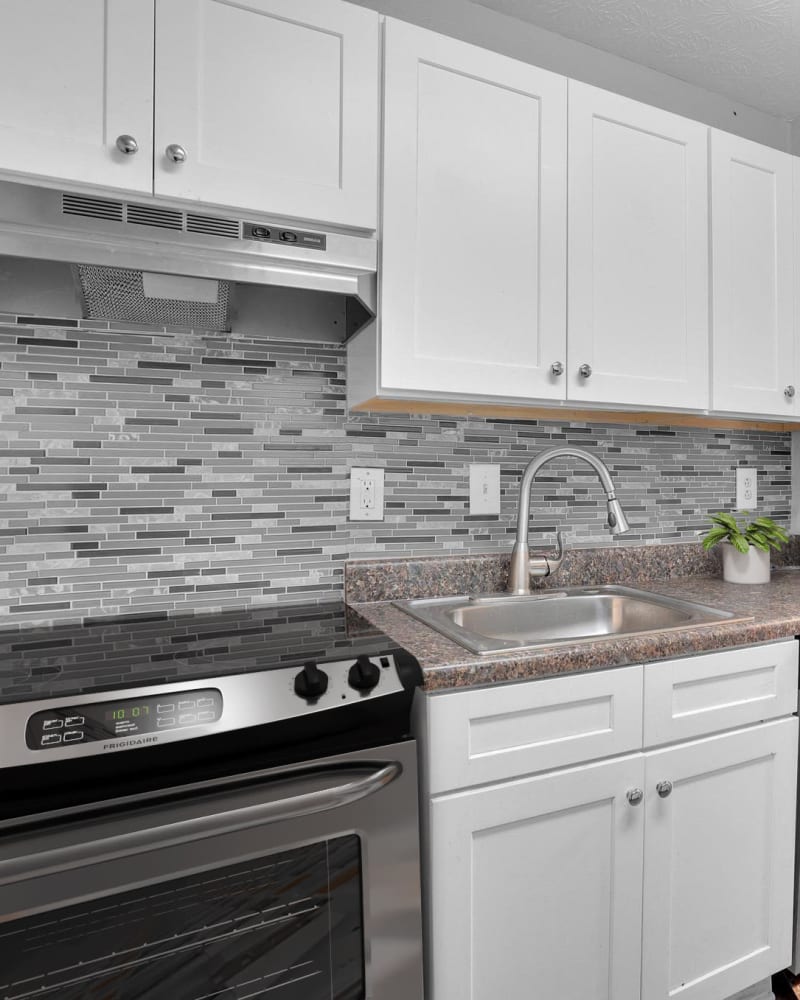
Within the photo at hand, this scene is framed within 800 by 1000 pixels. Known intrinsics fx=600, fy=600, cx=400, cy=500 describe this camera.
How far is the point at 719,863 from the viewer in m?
1.27

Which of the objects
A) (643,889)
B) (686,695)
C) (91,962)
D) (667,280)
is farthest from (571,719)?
(667,280)

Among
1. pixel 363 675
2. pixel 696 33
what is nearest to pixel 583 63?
pixel 696 33

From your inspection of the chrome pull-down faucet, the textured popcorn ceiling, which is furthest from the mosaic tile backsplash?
the textured popcorn ceiling

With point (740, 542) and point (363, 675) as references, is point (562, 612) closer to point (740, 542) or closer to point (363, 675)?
point (740, 542)

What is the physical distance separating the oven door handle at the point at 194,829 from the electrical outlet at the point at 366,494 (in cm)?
70

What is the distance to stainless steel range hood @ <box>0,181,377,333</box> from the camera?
99cm

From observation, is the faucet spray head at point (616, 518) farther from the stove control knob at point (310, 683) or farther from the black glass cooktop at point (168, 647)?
the stove control knob at point (310, 683)

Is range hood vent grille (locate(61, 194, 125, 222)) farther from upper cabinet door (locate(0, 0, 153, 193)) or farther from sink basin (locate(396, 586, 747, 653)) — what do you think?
sink basin (locate(396, 586, 747, 653))

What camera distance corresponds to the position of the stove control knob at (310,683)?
91 cm

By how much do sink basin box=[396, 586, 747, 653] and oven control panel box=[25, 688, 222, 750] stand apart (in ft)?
1.85

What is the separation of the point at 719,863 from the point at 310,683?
1.01 metres

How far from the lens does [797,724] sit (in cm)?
135

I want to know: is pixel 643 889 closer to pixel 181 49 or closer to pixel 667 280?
pixel 667 280

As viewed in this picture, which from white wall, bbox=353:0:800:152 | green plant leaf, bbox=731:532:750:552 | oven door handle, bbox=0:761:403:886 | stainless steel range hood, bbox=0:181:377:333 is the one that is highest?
white wall, bbox=353:0:800:152
